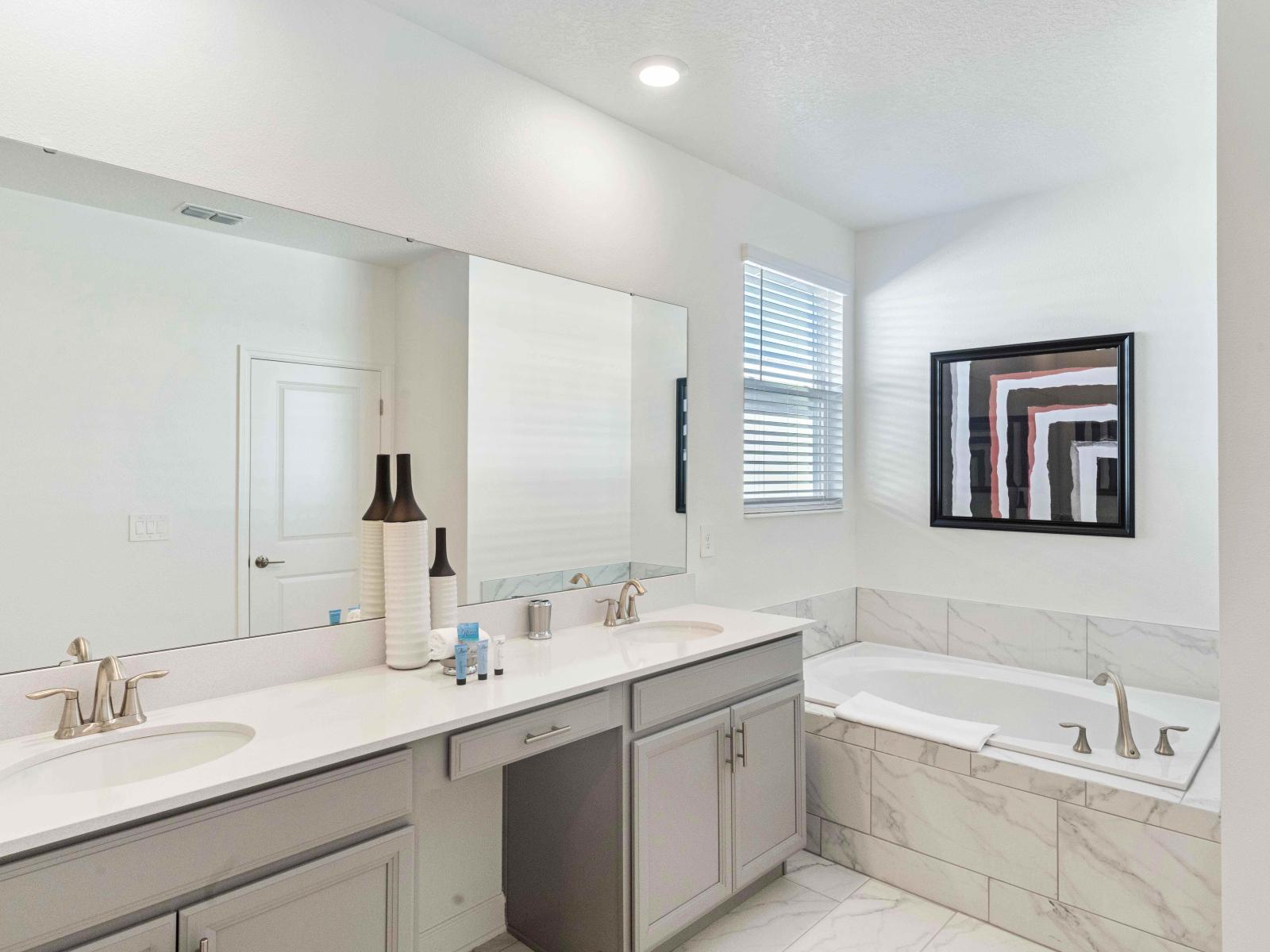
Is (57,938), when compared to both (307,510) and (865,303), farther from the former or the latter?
(865,303)

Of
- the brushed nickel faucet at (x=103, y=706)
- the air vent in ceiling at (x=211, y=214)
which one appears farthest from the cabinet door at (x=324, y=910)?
the air vent in ceiling at (x=211, y=214)

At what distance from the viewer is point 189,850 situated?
1202 mm

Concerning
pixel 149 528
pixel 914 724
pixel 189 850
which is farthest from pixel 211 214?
pixel 914 724

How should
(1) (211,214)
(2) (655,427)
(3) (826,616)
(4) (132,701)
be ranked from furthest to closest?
(3) (826,616), (2) (655,427), (1) (211,214), (4) (132,701)

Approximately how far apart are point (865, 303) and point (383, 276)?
8.46ft

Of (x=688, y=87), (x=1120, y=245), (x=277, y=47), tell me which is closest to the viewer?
(x=277, y=47)

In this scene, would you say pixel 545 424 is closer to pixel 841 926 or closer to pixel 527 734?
pixel 527 734

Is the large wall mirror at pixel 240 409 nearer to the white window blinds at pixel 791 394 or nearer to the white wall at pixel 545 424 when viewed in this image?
the white wall at pixel 545 424

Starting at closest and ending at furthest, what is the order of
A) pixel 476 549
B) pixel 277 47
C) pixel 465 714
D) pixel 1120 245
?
pixel 465 714, pixel 277 47, pixel 476 549, pixel 1120 245

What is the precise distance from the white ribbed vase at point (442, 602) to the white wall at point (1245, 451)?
1758mm

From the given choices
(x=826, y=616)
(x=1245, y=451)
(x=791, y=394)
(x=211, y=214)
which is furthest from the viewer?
(x=826, y=616)

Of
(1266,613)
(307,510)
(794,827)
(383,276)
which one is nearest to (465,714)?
(307,510)

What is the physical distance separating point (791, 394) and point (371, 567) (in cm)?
210

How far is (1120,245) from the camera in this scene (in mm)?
3049
